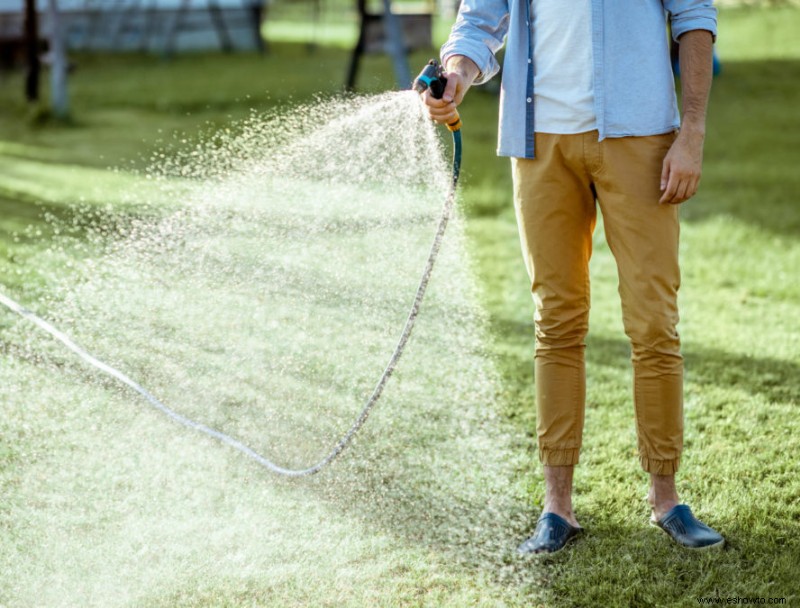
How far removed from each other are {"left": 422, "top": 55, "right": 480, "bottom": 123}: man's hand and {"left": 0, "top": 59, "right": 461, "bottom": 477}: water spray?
0.02m

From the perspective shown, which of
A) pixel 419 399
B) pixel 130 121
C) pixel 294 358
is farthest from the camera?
pixel 130 121

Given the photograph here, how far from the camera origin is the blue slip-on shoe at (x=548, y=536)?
103 inches

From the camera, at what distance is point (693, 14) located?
97.3 inches

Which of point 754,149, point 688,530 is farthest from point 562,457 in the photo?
point 754,149

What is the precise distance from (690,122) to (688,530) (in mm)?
1027

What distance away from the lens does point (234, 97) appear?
38.3 feet

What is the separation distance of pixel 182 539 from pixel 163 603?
1.00 ft

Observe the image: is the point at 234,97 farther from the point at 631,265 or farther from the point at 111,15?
the point at 631,265

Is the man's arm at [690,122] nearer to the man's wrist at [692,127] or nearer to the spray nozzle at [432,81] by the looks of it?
the man's wrist at [692,127]

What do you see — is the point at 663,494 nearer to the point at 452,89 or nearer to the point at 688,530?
the point at 688,530

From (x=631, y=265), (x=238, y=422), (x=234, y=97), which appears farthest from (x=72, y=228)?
(x=234, y=97)

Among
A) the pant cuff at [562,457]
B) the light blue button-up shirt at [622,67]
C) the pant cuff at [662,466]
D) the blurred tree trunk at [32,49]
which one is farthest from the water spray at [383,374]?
the blurred tree trunk at [32,49]

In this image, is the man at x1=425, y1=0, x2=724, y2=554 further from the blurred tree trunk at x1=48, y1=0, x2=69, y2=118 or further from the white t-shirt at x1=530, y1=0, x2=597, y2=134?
the blurred tree trunk at x1=48, y1=0, x2=69, y2=118

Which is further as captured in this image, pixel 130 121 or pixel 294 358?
pixel 130 121
